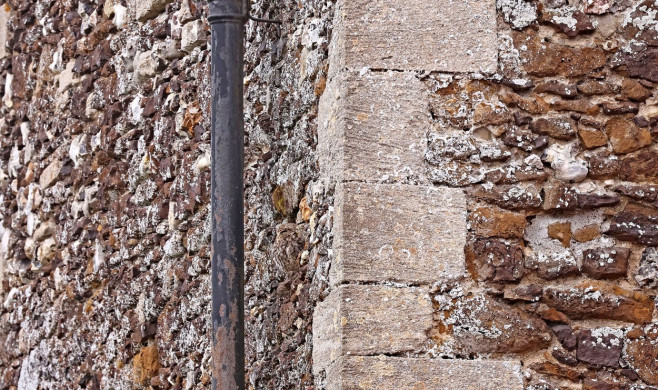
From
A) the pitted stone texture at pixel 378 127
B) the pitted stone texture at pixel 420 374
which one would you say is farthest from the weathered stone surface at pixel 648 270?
the pitted stone texture at pixel 378 127

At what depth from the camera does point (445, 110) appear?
404 centimetres

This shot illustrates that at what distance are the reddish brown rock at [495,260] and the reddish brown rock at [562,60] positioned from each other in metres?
0.58

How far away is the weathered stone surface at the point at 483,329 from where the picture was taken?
3.89m

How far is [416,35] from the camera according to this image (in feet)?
13.2

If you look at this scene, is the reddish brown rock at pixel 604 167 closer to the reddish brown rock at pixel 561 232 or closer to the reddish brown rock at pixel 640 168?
the reddish brown rock at pixel 640 168

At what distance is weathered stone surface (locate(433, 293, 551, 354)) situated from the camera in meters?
3.89

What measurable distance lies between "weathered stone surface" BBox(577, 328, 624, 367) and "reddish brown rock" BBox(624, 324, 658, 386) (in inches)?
1.2

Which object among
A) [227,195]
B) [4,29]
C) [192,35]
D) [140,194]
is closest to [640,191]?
[227,195]

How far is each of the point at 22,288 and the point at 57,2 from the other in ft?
5.40

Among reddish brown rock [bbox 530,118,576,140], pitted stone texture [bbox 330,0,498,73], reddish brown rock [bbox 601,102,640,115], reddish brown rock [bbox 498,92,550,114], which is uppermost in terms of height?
pitted stone texture [bbox 330,0,498,73]

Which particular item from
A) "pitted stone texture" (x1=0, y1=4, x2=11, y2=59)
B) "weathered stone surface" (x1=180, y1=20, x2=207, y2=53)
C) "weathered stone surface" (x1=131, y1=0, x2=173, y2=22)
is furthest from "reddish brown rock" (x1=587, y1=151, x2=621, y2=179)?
"pitted stone texture" (x1=0, y1=4, x2=11, y2=59)

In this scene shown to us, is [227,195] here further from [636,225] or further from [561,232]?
[636,225]

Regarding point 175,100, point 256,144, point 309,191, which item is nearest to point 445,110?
point 309,191

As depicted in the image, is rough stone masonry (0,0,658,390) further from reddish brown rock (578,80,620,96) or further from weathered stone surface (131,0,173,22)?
weathered stone surface (131,0,173,22)
